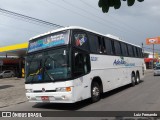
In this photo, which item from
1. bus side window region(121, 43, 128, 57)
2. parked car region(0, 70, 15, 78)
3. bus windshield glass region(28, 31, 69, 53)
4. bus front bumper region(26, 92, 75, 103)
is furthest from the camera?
parked car region(0, 70, 15, 78)

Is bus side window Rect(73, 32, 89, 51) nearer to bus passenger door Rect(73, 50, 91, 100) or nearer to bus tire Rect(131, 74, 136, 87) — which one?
bus passenger door Rect(73, 50, 91, 100)

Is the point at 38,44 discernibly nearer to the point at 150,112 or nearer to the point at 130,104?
the point at 130,104

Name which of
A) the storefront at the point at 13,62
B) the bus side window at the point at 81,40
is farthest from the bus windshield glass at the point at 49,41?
the storefront at the point at 13,62

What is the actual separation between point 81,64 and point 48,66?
4.44ft

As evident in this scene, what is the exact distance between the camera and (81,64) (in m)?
10.4

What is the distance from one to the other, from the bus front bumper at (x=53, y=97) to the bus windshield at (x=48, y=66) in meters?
0.55

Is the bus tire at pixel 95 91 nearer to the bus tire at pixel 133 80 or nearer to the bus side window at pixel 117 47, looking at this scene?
the bus side window at pixel 117 47

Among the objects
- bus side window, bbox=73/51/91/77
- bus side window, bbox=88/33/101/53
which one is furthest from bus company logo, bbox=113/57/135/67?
bus side window, bbox=73/51/91/77

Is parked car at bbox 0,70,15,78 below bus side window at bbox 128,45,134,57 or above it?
below

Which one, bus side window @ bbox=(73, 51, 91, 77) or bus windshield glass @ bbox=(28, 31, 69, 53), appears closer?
bus side window @ bbox=(73, 51, 91, 77)

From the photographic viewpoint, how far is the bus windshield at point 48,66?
9.70m

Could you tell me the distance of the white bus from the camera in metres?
9.66

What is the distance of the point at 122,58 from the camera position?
16.2 m

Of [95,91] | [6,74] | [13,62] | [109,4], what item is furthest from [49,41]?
[13,62]
